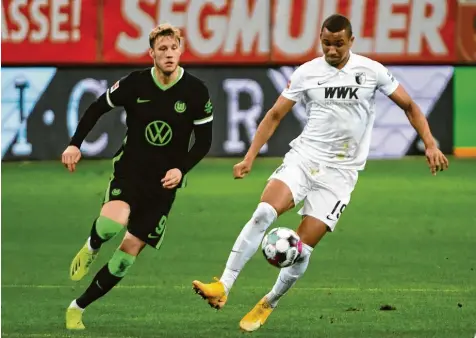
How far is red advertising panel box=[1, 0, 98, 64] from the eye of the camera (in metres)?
21.5

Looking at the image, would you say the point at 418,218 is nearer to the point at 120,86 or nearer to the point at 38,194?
the point at 38,194

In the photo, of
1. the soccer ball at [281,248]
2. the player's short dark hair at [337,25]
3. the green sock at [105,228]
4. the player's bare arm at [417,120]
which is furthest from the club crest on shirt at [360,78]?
the green sock at [105,228]

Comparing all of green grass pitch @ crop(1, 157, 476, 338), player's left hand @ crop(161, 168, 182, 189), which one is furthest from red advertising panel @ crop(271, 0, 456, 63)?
player's left hand @ crop(161, 168, 182, 189)

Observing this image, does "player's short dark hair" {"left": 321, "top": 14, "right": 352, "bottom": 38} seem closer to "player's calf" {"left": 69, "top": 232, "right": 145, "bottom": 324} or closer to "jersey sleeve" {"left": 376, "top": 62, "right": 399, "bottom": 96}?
"jersey sleeve" {"left": 376, "top": 62, "right": 399, "bottom": 96}

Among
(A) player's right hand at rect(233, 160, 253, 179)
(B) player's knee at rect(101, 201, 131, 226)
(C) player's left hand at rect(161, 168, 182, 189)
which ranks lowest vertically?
(B) player's knee at rect(101, 201, 131, 226)

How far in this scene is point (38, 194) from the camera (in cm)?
1822

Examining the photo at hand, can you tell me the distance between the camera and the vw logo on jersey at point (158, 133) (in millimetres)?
9891

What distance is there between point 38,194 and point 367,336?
30.9 ft

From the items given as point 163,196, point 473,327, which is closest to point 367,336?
point 473,327

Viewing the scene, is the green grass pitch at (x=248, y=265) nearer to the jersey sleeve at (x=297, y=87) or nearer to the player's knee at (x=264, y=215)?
the player's knee at (x=264, y=215)

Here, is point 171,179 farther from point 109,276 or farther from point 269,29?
point 269,29

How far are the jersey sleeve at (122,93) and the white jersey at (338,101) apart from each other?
1.08m

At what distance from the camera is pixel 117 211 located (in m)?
9.74

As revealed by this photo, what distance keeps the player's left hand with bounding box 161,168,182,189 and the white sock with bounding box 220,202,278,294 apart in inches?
22.6
